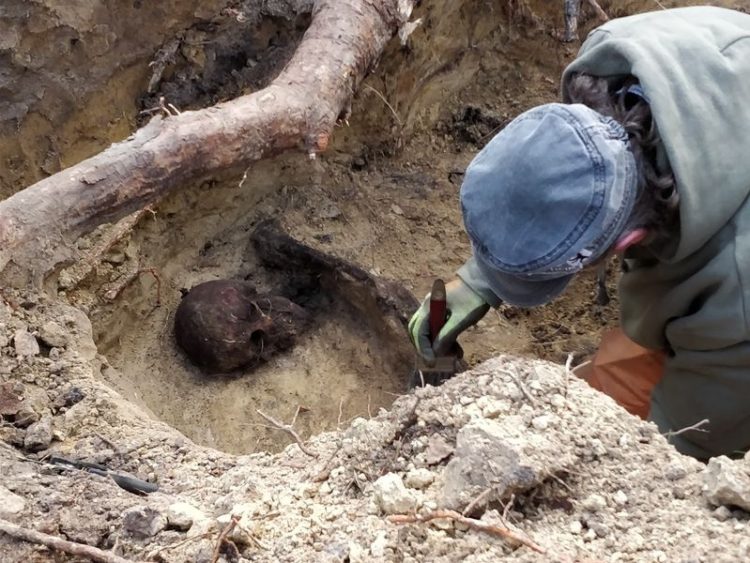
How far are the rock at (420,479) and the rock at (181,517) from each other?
40cm

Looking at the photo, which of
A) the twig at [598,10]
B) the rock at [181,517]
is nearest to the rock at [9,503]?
the rock at [181,517]

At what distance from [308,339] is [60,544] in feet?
5.85

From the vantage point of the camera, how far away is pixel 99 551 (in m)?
1.22

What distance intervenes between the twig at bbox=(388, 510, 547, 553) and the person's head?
50cm

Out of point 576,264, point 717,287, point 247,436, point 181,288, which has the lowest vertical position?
point 247,436

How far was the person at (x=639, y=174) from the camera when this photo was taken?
1.30m

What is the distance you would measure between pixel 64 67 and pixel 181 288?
961 mm

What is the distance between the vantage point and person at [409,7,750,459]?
130 cm

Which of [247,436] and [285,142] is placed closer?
[285,142]

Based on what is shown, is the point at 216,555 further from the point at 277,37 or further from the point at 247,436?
the point at 277,37

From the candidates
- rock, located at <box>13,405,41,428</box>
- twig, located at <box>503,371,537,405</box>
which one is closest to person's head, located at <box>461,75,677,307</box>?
twig, located at <box>503,371,537,405</box>

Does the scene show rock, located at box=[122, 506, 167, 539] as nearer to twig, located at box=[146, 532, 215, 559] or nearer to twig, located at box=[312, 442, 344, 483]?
twig, located at box=[146, 532, 215, 559]

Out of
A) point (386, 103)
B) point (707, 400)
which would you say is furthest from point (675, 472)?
point (386, 103)

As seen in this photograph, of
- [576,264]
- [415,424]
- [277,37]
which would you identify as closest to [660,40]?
[576,264]
